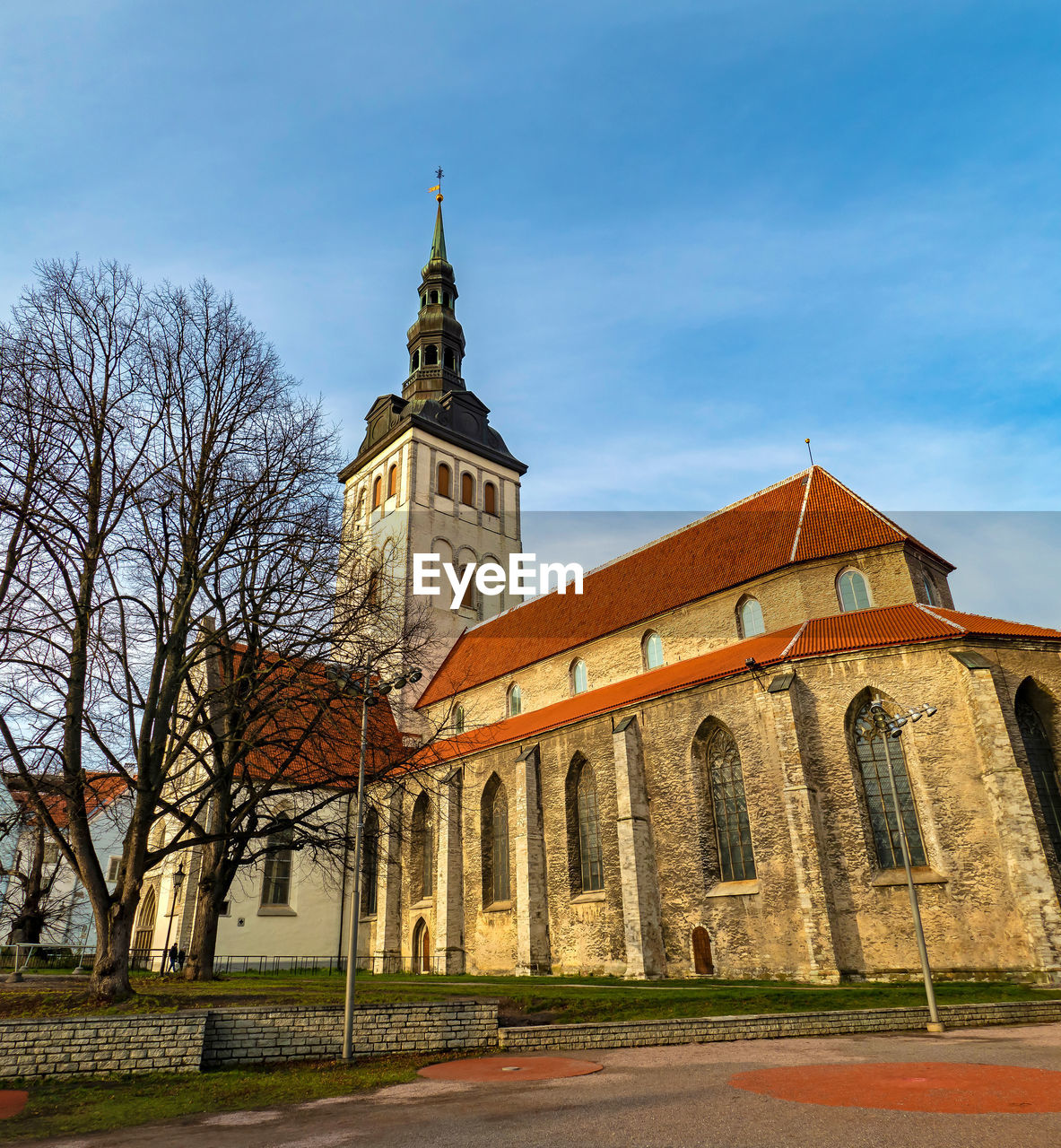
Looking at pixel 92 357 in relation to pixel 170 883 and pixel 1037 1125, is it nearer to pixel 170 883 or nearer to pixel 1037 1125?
pixel 1037 1125

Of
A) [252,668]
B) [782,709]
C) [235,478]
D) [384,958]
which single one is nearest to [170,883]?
[384,958]

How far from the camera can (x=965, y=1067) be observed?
352 inches

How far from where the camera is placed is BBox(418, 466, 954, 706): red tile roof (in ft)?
79.3

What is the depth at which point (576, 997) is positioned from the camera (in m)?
14.8

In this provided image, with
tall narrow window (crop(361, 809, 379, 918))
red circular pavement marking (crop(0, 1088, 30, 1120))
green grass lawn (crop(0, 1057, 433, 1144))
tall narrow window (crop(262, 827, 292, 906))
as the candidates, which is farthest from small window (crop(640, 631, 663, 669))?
red circular pavement marking (crop(0, 1088, 30, 1120))

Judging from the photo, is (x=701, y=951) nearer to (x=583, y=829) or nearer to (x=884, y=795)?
(x=583, y=829)

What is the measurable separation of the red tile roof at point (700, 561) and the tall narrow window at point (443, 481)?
32.9ft

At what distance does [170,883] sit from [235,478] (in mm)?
20116

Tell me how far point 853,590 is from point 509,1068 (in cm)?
1716

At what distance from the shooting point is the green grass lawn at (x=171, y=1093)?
788 cm

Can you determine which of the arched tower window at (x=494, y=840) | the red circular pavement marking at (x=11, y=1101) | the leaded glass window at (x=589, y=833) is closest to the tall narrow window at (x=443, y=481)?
the arched tower window at (x=494, y=840)

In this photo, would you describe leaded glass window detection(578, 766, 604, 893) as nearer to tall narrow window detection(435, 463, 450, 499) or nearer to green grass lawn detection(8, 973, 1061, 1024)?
green grass lawn detection(8, 973, 1061, 1024)

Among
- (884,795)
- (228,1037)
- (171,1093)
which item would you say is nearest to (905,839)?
(884,795)

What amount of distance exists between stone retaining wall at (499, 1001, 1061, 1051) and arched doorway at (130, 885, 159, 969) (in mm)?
22347
